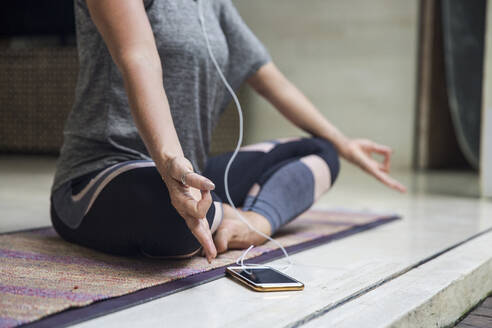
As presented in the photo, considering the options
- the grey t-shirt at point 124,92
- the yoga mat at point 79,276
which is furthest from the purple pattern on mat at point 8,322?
the grey t-shirt at point 124,92

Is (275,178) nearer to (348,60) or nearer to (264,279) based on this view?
(264,279)

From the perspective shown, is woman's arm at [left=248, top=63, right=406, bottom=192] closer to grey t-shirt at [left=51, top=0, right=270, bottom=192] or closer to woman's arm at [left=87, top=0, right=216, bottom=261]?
grey t-shirt at [left=51, top=0, right=270, bottom=192]

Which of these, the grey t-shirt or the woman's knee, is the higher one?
the grey t-shirt

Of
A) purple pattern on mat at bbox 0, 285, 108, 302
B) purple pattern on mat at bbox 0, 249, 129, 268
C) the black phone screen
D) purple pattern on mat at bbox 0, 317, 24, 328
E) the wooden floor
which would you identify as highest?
purple pattern on mat at bbox 0, 317, 24, 328

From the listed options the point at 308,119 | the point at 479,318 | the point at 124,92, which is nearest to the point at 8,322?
the point at 124,92

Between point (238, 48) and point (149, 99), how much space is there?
51 centimetres

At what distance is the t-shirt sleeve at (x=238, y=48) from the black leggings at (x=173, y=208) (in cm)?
17

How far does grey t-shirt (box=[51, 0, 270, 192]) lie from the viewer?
1090 millimetres

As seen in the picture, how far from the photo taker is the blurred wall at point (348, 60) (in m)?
4.05

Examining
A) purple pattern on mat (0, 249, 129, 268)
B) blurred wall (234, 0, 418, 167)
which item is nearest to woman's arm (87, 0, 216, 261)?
purple pattern on mat (0, 249, 129, 268)

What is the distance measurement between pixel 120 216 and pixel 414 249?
56cm

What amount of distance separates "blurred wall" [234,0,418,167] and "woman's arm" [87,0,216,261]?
130 inches

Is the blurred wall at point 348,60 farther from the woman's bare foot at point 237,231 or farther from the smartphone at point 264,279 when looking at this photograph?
the smartphone at point 264,279

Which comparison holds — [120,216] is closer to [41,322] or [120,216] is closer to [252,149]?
[41,322]
